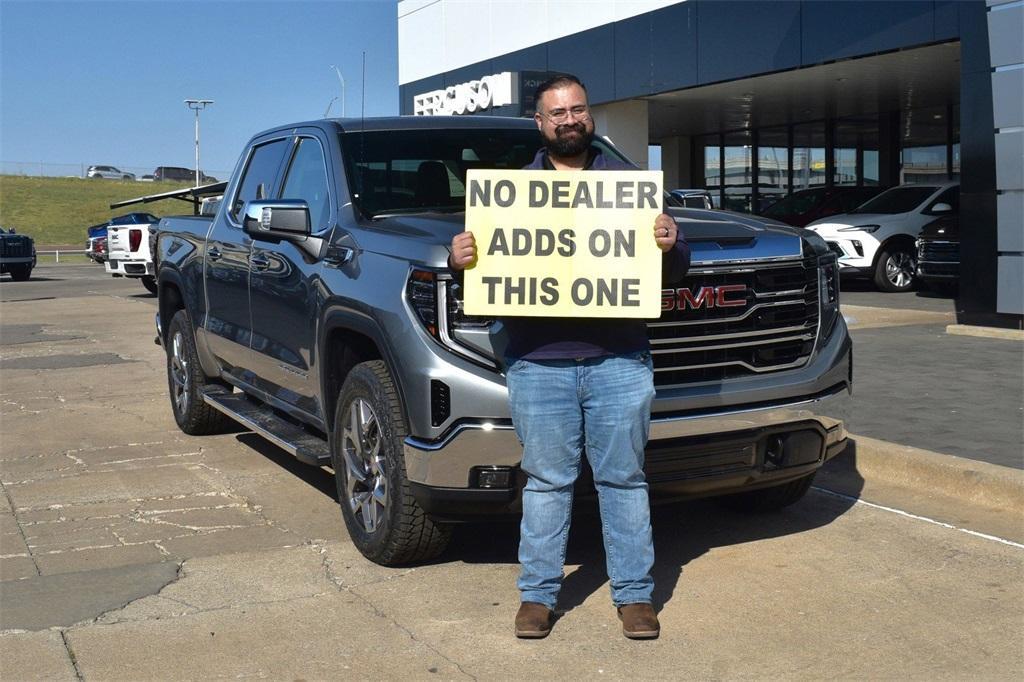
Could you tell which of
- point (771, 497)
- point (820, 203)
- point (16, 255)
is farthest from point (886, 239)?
point (16, 255)

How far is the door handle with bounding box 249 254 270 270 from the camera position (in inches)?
253

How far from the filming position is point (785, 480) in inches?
207

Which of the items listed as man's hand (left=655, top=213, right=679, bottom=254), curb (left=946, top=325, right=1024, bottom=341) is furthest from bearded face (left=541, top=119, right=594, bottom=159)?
curb (left=946, top=325, right=1024, bottom=341)

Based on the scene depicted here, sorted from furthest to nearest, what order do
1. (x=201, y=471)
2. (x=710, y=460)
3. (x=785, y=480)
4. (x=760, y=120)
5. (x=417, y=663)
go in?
(x=760, y=120)
(x=201, y=471)
(x=785, y=480)
(x=710, y=460)
(x=417, y=663)

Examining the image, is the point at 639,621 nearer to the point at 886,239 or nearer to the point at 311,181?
the point at 311,181

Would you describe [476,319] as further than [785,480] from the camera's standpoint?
No

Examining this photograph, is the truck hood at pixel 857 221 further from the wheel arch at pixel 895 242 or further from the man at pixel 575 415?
the man at pixel 575 415

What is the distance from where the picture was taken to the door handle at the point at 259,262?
643cm

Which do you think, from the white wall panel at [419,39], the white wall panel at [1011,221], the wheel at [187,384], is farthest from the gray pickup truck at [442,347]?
the white wall panel at [419,39]

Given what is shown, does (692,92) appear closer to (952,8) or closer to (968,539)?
(952,8)

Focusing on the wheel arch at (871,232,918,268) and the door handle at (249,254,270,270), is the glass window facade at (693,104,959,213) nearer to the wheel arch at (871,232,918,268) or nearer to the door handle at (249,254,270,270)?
the wheel arch at (871,232,918,268)

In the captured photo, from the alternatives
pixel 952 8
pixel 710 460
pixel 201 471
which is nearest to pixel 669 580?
pixel 710 460

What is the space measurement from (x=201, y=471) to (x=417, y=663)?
360 cm

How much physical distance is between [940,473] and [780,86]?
18898mm
